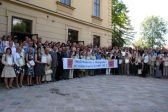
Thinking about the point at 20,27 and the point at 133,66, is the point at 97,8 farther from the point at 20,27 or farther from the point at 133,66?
the point at 20,27

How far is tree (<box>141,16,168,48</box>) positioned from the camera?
4859 centimetres

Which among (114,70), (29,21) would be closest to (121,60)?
(114,70)

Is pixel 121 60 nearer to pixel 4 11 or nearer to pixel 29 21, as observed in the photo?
pixel 29 21

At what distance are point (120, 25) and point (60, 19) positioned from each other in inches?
937

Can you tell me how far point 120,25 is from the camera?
34.4m

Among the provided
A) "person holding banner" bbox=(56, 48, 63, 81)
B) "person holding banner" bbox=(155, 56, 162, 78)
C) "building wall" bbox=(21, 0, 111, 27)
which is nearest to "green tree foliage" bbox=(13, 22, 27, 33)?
"building wall" bbox=(21, 0, 111, 27)

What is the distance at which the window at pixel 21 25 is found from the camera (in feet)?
32.6

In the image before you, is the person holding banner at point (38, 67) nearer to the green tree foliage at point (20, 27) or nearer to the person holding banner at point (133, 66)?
the green tree foliage at point (20, 27)

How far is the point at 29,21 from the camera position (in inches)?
424

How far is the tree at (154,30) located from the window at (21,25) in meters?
44.3

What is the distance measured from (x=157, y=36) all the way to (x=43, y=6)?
1774 inches

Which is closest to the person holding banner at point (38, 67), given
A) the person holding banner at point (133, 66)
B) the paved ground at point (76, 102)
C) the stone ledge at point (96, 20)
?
the paved ground at point (76, 102)

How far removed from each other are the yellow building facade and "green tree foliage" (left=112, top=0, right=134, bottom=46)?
15.3m

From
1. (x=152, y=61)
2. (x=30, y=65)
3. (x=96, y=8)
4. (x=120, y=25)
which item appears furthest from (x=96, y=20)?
(x=120, y=25)
